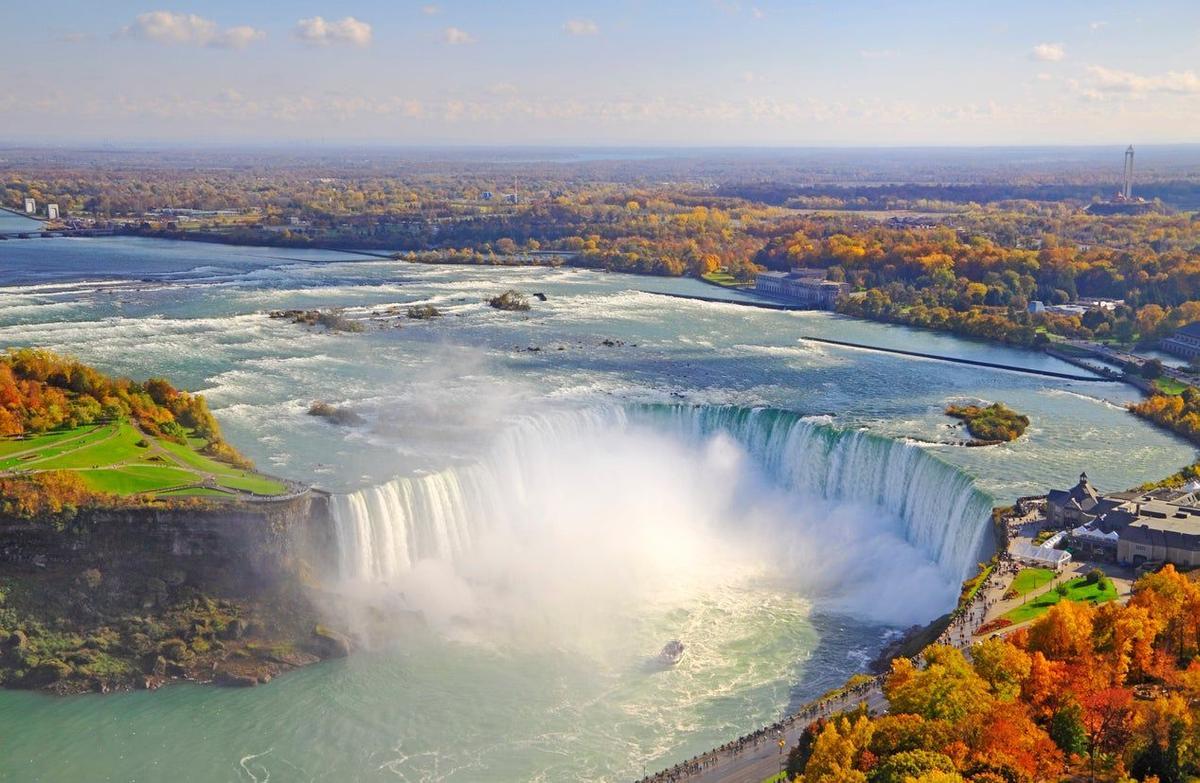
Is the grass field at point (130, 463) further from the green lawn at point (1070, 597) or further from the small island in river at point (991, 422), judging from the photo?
the small island in river at point (991, 422)

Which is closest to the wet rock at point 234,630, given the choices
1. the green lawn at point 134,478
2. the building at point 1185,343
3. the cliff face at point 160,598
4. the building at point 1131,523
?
the cliff face at point 160,598

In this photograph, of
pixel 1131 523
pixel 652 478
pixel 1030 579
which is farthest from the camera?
pixel 652 478

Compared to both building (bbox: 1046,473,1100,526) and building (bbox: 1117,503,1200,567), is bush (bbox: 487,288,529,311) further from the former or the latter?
building (bbox: 1117,503,1200,567)

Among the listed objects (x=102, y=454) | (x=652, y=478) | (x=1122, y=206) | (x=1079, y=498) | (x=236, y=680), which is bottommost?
(x=236, y=680)

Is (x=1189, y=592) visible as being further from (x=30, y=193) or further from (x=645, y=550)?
(x=30, y=193)

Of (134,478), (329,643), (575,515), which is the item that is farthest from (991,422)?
(134,478)

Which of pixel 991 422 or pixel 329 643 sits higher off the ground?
pixel 991 422

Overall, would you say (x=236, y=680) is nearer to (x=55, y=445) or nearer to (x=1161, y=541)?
(x=55, y=445)
